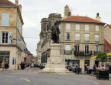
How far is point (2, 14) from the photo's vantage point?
127 feet

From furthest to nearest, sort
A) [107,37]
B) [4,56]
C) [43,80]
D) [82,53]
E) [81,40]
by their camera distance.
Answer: [107,37] < [81,40] < [82,53] < [4,56] < [43,80]

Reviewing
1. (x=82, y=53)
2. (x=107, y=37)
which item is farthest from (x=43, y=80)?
(x=107, y=37)

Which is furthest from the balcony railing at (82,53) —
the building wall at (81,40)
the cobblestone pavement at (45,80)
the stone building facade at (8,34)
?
the cobblestone pavement at (45,80)

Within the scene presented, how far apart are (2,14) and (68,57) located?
62.5ft

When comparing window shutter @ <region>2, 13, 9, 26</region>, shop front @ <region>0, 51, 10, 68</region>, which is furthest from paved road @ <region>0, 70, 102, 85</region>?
window shutter @ <region>2, 13, 9, 26</region>

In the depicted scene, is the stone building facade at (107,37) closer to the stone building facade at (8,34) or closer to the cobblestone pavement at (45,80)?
the stone building facade at (8,34)

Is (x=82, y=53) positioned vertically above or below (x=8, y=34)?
below

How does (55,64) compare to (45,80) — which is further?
(55,64)

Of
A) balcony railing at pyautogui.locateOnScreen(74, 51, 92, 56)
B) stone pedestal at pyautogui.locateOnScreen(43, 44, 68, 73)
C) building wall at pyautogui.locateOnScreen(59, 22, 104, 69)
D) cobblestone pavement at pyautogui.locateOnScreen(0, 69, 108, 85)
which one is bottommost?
cobblestone pavement at pyautogui.locateOnScreen(0, 69, 108, 85)

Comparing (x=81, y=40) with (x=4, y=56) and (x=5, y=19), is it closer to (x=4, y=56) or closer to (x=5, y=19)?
(x=5, y=19)

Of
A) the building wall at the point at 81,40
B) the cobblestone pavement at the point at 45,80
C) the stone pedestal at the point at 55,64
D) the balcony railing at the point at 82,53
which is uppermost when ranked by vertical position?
the building wall at the point at 81,40

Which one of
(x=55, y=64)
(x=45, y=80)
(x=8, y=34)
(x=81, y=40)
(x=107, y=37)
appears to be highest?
(x=107, y=37)

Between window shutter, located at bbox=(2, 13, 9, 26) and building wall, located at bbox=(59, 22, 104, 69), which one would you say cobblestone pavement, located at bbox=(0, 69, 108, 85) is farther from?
building wall, located at bbox=(59, 22, 104, 69)

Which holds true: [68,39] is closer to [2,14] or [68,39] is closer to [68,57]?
[68,57]
